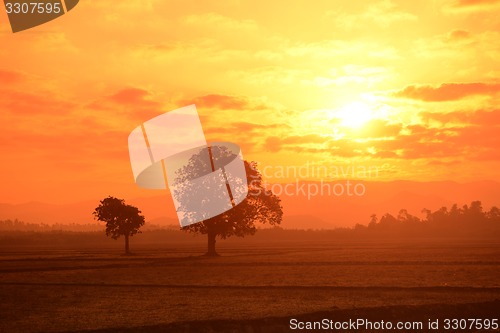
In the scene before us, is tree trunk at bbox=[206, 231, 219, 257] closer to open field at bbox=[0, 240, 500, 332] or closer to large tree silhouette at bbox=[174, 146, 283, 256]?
large tree silhouette at bbox=[174, 146, 283, 256]

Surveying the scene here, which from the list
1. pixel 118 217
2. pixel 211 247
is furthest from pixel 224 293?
pixel 118 217

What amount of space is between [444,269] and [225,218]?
44505 mm

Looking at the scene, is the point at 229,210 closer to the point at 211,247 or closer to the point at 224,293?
the point at 211,247

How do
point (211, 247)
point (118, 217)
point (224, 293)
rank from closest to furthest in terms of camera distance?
point (224, 293)
point (211, 247)
point (118, 217)

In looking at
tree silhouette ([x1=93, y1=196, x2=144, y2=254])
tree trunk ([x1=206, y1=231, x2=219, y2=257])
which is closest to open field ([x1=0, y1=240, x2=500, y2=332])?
tree trunk ([x1=206, y1=231, x2=219, y2=257])

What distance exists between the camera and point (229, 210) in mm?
92312

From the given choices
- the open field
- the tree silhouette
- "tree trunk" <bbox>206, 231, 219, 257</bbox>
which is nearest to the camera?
the open field

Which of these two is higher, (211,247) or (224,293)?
(211,247)

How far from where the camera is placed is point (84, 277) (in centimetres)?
5384

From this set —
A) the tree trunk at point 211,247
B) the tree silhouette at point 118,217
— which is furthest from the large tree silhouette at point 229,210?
the tree silhouette at point 118,217

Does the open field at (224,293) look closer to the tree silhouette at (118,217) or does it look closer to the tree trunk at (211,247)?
the tree trunk at (211,247)

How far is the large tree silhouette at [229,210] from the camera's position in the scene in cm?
9206

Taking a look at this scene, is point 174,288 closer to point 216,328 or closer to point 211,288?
point 211,288

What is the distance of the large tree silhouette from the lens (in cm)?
9206
